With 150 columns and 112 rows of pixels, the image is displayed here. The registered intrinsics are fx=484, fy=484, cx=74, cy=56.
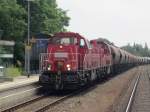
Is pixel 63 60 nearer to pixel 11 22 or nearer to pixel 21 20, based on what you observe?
pixel 11 22

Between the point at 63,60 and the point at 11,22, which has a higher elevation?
the point at 11,22

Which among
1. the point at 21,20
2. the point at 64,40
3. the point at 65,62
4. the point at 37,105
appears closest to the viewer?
the point at 37,105

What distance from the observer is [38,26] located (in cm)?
6138

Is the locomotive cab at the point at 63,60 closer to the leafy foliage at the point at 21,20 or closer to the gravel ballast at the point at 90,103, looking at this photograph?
the gravel ballast at the point at 90,103

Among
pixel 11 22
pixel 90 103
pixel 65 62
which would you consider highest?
pixel 11 22

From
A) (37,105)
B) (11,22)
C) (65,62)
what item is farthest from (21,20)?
(37,105)

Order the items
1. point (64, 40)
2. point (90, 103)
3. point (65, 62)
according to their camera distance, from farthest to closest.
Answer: point (64, 40) < point (65, 62) < point (90, 103)

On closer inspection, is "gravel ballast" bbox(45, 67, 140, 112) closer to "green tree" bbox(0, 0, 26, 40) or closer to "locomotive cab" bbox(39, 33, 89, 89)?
"locomotive cab" bbox(39, 33, 89, 89)

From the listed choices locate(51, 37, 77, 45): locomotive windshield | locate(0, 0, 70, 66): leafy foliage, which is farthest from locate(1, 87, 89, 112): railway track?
locate(0, 0, 70, 66): leafy foliage

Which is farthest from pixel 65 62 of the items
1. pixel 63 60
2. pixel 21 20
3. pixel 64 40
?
pixel 21 20

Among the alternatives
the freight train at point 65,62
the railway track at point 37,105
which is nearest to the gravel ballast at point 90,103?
the railway track at point 37,105

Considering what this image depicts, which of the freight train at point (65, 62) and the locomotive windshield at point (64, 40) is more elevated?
the locomotive windshield at point (64, 40)

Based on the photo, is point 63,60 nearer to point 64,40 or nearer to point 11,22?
point 64,40

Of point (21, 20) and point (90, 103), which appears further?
point (21, 20)
